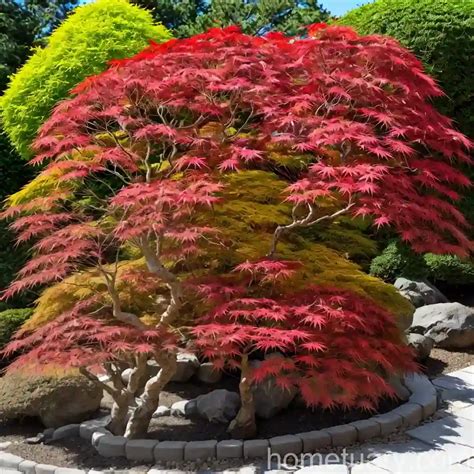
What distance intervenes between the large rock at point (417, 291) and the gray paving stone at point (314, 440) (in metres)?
3.27

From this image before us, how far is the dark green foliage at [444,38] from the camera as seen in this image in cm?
811

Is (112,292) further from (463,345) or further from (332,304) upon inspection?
(463,345)

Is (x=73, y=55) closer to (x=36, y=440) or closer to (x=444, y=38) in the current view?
(x=444, y=38)

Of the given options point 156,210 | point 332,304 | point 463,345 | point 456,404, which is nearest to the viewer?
point 156,210

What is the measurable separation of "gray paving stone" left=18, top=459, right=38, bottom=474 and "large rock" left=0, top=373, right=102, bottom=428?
24.7 inches

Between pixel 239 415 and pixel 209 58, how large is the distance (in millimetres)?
2619

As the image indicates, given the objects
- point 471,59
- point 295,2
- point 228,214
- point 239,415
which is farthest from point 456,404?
point 295,2

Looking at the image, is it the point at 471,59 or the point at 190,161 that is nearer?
the point at 190,161

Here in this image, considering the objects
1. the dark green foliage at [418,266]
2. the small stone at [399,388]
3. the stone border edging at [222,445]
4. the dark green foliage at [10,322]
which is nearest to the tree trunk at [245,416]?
the stone border edging at [222,445]

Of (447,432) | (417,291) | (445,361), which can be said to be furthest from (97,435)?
(417,291)

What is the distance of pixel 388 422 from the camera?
4.76 metres

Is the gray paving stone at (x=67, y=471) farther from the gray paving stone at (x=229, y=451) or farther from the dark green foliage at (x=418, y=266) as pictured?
the dark green foliage at (x=418, y=266)

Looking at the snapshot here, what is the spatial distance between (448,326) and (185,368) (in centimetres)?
281

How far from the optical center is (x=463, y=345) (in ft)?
21.9
